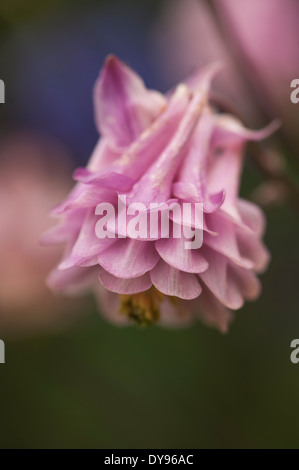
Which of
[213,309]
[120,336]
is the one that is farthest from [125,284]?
[120,336]

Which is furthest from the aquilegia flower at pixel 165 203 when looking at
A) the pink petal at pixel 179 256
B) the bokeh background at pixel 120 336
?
the bokeh background at pixel 120 336

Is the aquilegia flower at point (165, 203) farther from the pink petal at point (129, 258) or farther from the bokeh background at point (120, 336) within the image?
the bokeh background at point (120, 336)

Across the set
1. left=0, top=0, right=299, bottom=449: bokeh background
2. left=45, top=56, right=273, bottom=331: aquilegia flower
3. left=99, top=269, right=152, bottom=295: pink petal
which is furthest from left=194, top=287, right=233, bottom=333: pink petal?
left=0, top=0, right=299, bottom=449: bokeh background

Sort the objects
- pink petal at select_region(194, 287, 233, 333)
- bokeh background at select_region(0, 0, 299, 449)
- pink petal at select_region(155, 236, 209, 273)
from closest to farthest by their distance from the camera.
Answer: pink petal at select_region(155, 236, 209, 273) → pink petal at select_region(194, 287, 233, 333) → bokeh background at select_region(0, 0, 299, 449)

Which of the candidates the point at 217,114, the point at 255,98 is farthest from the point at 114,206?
the point at 255,98

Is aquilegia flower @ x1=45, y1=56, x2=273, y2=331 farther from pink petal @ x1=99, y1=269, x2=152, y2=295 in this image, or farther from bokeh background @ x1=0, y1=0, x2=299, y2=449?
bokeh background @ x1=0, y1=0, x2=299, y2=449

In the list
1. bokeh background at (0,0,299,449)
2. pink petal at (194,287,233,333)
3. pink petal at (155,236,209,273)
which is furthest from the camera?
bokeh background at (0,0,299,449)
